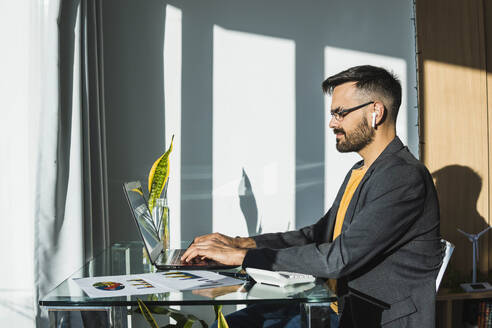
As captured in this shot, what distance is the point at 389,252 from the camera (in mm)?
1842

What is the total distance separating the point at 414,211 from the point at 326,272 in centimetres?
38

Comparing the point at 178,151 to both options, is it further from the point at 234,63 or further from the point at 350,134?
the point at 350,134

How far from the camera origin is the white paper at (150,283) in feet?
5.07

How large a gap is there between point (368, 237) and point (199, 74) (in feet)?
6.35

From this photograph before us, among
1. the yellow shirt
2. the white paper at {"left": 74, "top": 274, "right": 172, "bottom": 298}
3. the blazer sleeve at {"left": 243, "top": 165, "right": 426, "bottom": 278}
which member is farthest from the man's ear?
the white paper at {"left": 74, "top": 274, "right": 172, "bottom": 298}

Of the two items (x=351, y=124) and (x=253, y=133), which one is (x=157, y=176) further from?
(x=253, y=133)

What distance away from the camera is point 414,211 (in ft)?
5.95

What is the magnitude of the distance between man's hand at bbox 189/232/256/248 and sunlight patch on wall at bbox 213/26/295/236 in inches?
44.3

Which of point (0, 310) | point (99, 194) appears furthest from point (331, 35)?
point (0, 310)

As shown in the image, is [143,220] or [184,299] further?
[143,220]

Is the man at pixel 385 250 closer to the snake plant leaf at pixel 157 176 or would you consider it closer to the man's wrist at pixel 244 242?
the man's wrist at pixel 244 242

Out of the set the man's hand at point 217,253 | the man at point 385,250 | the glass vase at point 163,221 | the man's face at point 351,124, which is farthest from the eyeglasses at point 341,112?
the glass vase at point 163,221

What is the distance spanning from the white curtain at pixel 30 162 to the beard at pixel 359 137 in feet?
4.15

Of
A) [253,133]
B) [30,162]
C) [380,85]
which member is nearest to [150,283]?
[30,162]
